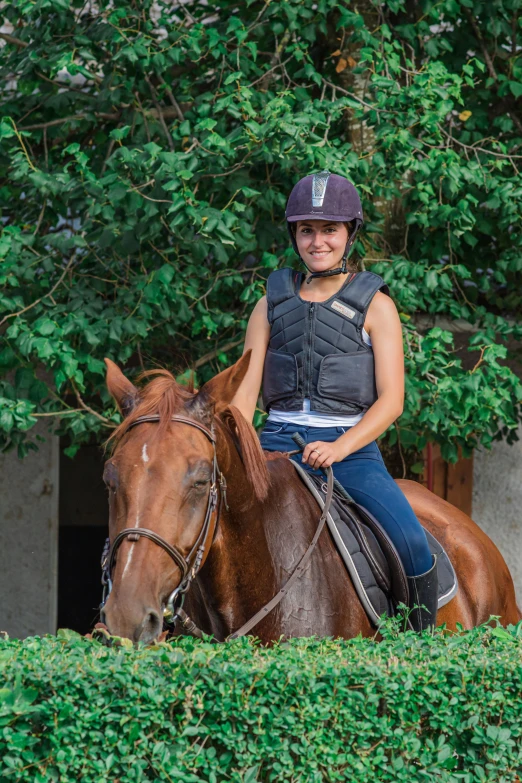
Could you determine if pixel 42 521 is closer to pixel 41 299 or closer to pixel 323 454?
pixel 41 299

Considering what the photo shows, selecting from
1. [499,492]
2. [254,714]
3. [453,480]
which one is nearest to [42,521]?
[453,480]

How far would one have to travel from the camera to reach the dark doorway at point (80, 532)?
374 inches

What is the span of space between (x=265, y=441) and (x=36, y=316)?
2.71 m

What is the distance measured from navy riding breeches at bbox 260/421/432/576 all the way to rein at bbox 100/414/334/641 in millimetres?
214

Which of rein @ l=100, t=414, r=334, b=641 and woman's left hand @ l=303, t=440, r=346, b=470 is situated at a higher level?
woman's left hand @ l=303, t=440, r=346, b=470

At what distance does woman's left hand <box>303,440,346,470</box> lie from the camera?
3.72 m

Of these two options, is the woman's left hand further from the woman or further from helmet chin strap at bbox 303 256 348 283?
helmet chin strap at bbox 303 256 348 283

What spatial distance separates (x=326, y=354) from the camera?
3906mm

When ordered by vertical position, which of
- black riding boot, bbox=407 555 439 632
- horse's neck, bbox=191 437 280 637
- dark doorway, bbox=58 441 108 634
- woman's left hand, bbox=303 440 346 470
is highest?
woman's left hand, bbox=303 440 346 470

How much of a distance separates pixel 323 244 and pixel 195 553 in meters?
1.44

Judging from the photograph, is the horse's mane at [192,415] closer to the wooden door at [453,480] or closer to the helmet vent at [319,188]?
the helmet vent at [319,188]

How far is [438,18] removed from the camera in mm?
6633

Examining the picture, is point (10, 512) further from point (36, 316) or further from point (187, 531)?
point (187, 531)

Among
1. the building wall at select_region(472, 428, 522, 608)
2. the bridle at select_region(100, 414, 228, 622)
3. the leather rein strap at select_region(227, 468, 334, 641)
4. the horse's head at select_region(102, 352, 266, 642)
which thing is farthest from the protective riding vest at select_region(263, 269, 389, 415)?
the building wall at select_region(472, 428, 522, 608)
